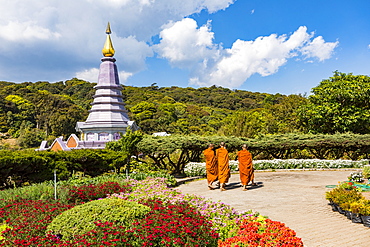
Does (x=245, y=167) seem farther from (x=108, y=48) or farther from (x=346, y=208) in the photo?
(x=108, y=48)

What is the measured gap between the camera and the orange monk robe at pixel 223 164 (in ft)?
37.4

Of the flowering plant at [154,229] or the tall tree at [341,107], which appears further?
the tall tree at [341,107]

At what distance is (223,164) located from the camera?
37.6 ft

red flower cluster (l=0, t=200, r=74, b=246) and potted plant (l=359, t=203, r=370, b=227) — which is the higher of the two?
red flower cluster (l=0, t=200, r=74, b=246)

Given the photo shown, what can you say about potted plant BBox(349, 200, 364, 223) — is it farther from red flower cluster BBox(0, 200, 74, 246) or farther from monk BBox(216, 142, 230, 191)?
red flower cluster BBox(0, 200, 74, 246)

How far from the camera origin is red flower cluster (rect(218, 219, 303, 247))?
189 inches

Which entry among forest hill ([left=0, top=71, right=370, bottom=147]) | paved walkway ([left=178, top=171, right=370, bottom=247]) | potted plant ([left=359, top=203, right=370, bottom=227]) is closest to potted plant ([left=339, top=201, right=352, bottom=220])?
paved walkway ([left=178, top=171, right=370, bottom=247])

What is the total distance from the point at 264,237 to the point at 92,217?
2.89 m

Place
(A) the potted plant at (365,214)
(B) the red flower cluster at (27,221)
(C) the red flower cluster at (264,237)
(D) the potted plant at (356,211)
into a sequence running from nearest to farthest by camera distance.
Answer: (C) the red flower cluster at (264,237)
(B) the red flower cluster at (27,221)
(A) the potted plant at (365,214)
(D) the potted plant at (356,211)

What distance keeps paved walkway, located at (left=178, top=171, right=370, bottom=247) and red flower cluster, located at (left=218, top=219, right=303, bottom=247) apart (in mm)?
721

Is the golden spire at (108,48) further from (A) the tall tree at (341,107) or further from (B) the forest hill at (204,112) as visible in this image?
(A) the tall tree at (341,107)

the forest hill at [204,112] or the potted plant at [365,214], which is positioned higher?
the forest hill at [204,112]

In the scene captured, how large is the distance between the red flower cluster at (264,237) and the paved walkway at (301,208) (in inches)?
28.4

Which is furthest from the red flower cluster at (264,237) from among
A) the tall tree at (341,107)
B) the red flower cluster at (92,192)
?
the tall tree at (341,107)
